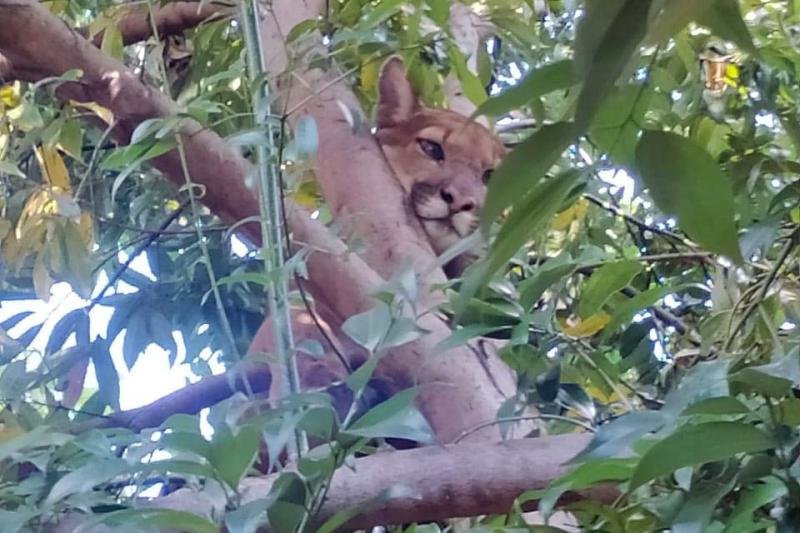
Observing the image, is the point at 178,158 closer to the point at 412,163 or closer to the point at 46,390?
the point at 46,390

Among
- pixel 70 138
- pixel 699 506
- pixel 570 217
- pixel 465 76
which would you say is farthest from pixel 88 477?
pixel 570 217

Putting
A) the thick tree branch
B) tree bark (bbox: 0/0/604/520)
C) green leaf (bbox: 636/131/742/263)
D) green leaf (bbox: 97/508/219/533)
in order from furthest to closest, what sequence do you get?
1. tree bark (bbox: 0/0/604/520)
2. the thick tree branch
3. green leaf (bbox: 97/508/219/533)
4. green leaf (bbox: 636/131/742/263)

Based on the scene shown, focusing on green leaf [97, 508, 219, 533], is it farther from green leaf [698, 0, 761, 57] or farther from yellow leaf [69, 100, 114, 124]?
yellow leaf [69, 100, 114, 124]

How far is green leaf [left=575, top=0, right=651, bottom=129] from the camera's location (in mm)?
258

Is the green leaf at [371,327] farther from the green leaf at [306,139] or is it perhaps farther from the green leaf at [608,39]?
the green leaf at [608,39]

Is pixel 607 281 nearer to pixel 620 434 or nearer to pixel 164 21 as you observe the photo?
pixel 620 434

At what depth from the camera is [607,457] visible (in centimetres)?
43

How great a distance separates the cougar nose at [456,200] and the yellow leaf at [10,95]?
1.92ft

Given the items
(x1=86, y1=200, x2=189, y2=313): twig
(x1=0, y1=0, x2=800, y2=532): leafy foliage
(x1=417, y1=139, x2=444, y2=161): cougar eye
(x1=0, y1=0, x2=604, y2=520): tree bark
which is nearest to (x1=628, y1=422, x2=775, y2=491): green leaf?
(x1=0, y1=0, x2=800, y2=532): leafy foliage

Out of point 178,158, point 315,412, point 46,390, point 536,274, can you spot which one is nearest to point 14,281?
point 46,390

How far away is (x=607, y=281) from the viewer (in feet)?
2.34

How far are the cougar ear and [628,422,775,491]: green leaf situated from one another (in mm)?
1109

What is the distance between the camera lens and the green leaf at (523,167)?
0.32 meters

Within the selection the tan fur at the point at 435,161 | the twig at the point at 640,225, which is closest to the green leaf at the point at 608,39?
the twig at the point at 640,225
